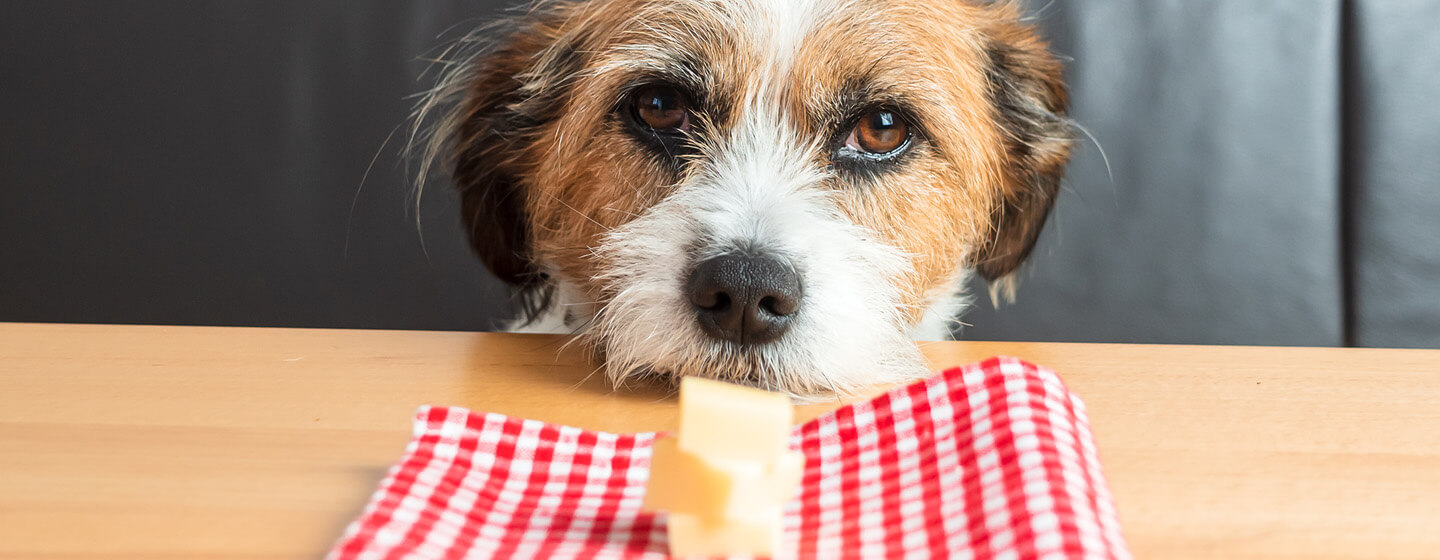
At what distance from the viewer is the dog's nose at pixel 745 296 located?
97 cm

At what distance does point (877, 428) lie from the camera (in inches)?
29.0

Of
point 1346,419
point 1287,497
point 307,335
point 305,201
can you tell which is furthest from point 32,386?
point 1346,419

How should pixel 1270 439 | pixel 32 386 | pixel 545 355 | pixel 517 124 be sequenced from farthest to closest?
pixel 517 124 < pixel 545 355 < pixel 32 386 < pixel 1270 439

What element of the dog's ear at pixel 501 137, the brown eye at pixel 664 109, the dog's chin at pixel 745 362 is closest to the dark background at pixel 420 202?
the dog's ear at pixel 501 137

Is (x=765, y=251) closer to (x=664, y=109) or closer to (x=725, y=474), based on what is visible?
(x=664, y=109)

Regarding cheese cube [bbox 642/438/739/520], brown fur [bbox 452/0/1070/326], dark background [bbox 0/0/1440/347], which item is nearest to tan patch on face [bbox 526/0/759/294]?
brown fur [bbox 452/0/1070/326]

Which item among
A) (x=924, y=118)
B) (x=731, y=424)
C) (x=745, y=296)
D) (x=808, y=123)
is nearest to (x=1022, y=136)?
(x=924, y=118)

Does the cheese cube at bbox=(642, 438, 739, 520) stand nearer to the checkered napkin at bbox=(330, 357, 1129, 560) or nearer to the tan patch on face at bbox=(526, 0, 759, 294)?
the checkered napkin at bbox=(330, 357, 1129, 560)

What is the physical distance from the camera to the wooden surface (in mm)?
655

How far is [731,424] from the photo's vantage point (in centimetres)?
58

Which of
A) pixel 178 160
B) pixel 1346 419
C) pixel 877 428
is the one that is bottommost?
pixel 1346 419

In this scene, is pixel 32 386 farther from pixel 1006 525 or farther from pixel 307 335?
pixel 1006 525

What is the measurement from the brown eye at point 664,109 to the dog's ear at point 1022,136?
0.46 metres

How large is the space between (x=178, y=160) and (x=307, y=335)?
742mm
